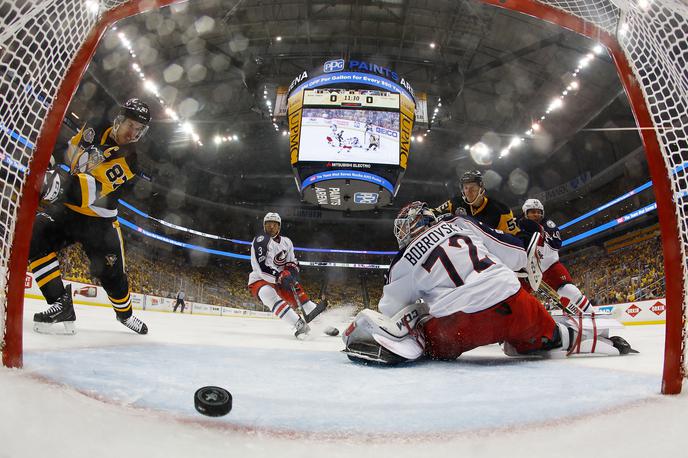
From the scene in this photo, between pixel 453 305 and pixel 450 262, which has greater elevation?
pixel 450 262

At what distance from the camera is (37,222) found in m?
2.70

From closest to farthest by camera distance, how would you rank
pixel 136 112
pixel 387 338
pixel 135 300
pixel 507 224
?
pixel 387 338, pixel 136 112, pixel 507 224, pixel 135 300

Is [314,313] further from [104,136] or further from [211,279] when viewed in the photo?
[211,279]

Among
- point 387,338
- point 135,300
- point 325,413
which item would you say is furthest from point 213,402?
point 135,300

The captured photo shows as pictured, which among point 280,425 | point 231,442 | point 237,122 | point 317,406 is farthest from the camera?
point 237,122

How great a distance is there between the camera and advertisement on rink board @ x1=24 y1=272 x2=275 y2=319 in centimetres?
656

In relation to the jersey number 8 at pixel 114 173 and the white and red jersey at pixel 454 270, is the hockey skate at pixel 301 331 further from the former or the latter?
the jersey number 8 at pixel 114 173

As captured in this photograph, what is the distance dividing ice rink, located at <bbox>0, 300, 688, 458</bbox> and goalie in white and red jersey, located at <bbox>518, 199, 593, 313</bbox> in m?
2.90

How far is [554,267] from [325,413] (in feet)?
14.3

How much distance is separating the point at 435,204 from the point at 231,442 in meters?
22.7

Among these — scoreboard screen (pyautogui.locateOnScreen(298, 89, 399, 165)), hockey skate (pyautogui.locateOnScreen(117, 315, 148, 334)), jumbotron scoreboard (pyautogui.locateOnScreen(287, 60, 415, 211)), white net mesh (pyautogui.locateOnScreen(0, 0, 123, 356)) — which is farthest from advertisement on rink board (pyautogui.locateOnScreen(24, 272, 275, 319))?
scoreboard screen (pyautogui.locateOnScreen(298, 89, 399, 165))

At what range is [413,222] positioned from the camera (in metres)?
2.43

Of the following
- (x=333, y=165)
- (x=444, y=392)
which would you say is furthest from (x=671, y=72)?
(x=333, y=165)

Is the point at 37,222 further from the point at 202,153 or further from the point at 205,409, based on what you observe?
the point at 202,153
